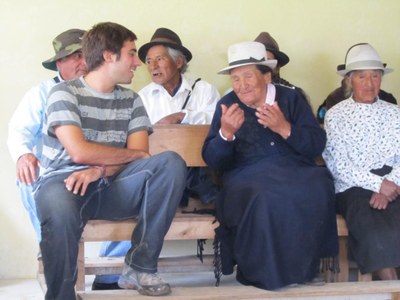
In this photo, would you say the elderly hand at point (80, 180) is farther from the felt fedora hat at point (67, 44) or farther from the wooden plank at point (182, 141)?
the felt fedora hat at point (67, 44)

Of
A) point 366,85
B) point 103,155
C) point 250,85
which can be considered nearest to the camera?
point 103,155

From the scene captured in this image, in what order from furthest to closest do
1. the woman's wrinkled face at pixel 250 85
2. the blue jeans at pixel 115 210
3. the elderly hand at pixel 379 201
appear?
1. the woman's wrinkled face at pixel 250 85
2. the elderly hand at pixel 379 201
3. the blue jeans at pixel 115 210

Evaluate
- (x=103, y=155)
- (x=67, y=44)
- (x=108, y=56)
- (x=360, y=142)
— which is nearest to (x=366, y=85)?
(x=360, y=142)

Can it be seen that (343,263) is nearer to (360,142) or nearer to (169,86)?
(360,142)

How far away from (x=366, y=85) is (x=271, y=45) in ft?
2.37

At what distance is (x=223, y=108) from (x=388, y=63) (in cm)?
183

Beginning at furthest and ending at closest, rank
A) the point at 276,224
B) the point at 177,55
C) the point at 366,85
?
the point at 177,55, the point at 366,85, the point at 276,224

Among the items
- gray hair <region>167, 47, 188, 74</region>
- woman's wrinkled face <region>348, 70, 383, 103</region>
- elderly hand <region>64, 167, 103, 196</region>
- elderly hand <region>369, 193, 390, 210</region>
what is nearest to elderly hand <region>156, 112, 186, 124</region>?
gray hair <region>167, 47, 188, 74</region>

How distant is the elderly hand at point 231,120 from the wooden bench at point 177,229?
0.38 metres

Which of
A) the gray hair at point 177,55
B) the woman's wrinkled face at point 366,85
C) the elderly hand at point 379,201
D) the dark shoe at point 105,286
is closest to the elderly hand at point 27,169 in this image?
the dark shoe at point 105,286

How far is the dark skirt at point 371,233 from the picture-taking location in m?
2.94

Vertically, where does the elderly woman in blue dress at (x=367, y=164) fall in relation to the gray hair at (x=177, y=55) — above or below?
below

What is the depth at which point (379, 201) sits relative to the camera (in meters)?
3.07

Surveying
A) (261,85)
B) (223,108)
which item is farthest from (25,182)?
(261,85)
